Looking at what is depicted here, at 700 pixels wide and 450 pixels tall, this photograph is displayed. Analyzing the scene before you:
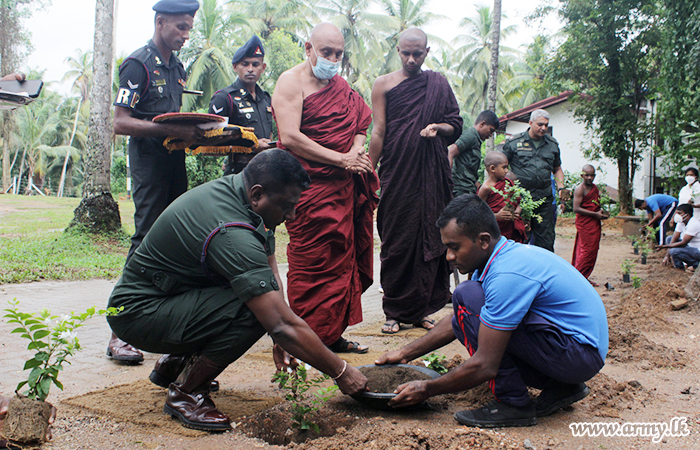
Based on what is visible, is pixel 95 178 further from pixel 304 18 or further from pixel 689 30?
pixel 304 18

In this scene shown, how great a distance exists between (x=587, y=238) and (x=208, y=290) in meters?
5.78

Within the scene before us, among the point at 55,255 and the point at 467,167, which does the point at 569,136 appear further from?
the point at 55,255

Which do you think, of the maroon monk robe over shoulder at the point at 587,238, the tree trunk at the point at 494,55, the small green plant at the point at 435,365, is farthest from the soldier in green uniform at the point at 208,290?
the tree trunk at the point at 494,55

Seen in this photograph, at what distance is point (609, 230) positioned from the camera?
54.9ft

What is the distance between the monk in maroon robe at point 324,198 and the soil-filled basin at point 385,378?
2.77 ft

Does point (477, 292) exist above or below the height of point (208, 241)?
below

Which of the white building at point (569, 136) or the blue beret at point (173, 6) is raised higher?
the white building at point (569, 136)

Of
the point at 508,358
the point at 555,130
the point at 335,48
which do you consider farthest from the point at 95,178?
the point at 555,130

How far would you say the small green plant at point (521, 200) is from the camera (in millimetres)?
5301

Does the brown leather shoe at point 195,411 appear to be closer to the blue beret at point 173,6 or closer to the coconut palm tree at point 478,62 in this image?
the blue beret at point 173,6

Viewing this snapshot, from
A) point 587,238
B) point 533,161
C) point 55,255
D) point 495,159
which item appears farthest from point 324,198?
point 55,255

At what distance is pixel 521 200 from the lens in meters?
5.39

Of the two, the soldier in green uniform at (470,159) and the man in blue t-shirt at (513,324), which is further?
the soldier in green uniform at (470,159)

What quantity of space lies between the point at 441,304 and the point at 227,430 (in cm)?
251
